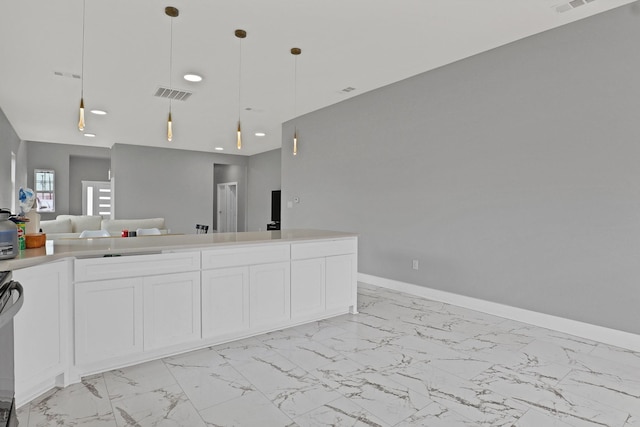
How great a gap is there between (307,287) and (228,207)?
29.6 ft

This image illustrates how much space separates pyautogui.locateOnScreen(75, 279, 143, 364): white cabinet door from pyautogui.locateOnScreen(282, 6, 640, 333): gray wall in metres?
3.32

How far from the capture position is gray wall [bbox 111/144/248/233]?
30.8 ft

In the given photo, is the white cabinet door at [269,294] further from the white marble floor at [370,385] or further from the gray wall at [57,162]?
the gray wall at [57,162]

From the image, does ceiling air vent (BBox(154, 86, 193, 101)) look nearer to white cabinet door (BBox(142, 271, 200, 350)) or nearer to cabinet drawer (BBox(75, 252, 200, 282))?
cabinet drawer (BBox(75, 252, 200, 282))

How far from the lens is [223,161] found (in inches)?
430

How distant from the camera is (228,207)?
474 inches

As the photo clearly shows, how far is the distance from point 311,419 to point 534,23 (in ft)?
12.3

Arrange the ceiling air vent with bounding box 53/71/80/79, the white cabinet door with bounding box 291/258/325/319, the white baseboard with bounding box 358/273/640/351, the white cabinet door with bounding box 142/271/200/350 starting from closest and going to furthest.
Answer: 1. the white cabinet door with bounding box 142/271/200/350
2. the white baseboard with bounding box 358/273/640/351
3. the white cabinet door with bounding box 291/258/325/319
4. the ceiling air vent with bounding box 53/71/80/79

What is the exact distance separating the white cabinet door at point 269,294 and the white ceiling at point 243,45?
2.22 m

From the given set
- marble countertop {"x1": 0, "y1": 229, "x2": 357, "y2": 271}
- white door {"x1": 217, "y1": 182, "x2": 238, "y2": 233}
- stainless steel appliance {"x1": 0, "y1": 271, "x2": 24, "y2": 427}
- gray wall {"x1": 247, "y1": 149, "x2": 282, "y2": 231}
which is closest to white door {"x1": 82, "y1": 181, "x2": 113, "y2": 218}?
white door {"x1": 217, "y1": 182, "x2": 238, "y2": 233}

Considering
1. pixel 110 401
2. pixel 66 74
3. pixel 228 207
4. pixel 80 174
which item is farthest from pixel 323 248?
pixel 80 174

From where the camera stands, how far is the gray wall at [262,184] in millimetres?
10102

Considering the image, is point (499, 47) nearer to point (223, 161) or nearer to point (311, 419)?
point (311, 419)

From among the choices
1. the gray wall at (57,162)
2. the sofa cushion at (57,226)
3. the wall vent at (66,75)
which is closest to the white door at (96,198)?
the gray wall at (57,162)
